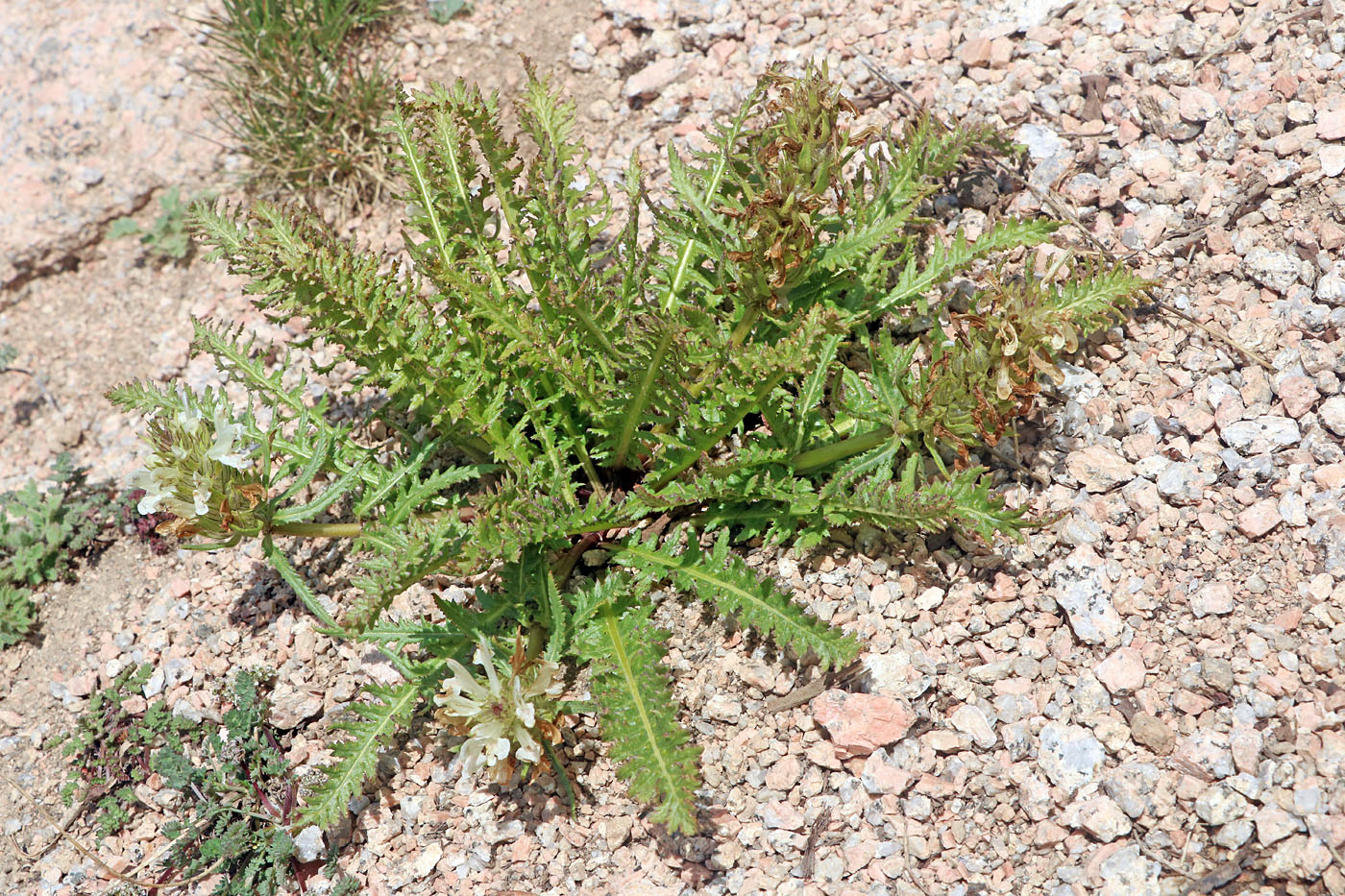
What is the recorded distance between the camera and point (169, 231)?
4801 mm

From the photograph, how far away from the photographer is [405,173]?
139 inches

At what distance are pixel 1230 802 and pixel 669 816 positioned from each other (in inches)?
53.2

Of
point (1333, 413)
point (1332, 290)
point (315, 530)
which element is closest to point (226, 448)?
point (315, 530)

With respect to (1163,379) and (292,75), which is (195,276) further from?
(1163,379)

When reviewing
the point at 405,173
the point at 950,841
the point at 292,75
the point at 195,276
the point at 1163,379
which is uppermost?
the point at 292,75

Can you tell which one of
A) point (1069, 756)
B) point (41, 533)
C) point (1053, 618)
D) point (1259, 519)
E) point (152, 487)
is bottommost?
point (1069, 756)

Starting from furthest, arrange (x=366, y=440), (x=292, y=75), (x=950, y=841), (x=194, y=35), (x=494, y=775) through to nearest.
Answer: (x=194, y=35) < (x=292, y=75) < (x=366, y=440) < (x=494, y=775) < (x=950, y=841)

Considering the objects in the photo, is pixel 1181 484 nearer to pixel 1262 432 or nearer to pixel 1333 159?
pixel 1262 432

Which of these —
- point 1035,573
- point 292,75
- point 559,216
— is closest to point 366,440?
point 559,216

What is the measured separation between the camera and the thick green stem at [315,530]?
3086mm

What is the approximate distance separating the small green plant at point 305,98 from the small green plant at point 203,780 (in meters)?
2.40

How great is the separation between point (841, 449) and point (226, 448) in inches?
73.0

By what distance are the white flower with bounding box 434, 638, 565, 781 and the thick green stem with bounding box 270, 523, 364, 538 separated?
2.20 feet

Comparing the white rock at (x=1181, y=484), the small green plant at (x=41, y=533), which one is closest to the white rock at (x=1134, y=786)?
the white rock at (x=1181, y=484)
